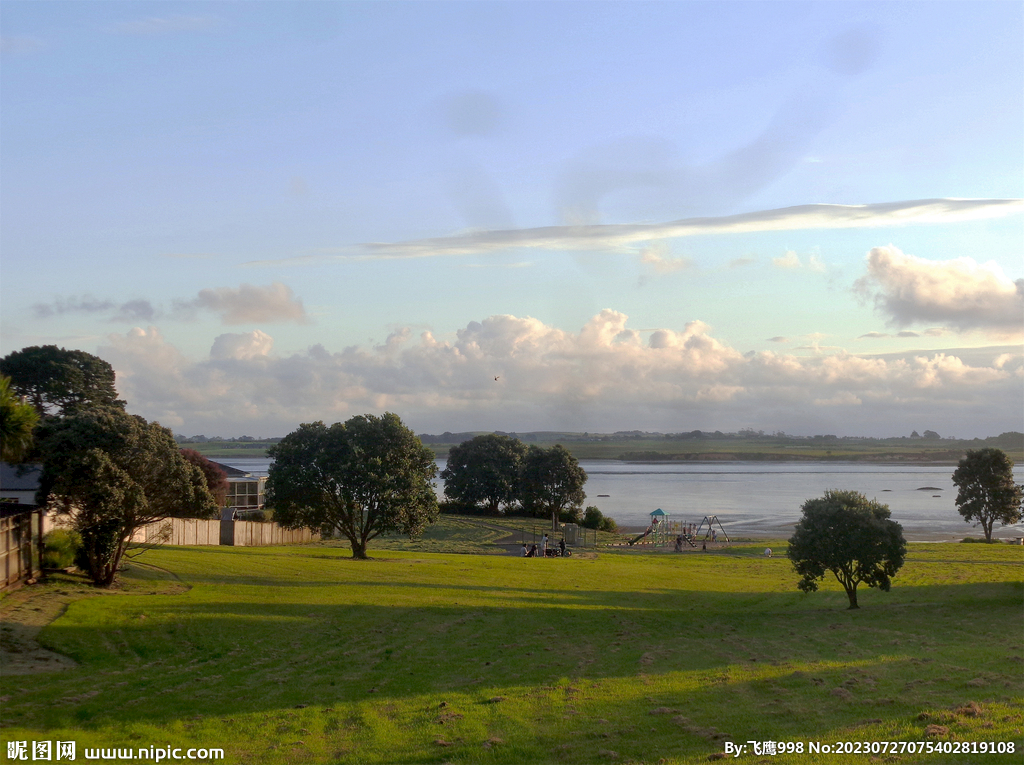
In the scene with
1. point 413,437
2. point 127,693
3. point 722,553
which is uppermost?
point 413,437

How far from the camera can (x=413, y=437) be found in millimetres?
45406

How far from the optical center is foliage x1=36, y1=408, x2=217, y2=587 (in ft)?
79.1

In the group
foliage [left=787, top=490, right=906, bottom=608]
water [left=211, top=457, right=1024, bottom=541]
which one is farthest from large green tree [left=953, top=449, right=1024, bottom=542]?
foliage [left=787, top=490, right=906, bottom=608]

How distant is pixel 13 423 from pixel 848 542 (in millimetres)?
26687

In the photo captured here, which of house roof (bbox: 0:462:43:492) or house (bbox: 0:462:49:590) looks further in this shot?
house roof (bbox: 0:462:43:492)

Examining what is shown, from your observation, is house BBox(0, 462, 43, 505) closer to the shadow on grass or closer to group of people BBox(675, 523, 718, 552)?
the shadow on grass

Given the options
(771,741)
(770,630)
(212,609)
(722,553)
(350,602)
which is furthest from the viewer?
(722,553)

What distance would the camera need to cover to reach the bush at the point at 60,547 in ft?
80.1

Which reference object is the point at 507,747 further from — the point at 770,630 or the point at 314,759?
the point at 770,630

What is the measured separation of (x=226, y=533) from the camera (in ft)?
161

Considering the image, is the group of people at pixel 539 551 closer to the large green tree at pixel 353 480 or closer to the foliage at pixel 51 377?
the large green tree at pixel 353 480

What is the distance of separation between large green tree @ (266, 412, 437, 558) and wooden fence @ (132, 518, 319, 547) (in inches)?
177

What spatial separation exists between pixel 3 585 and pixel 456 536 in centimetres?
4599

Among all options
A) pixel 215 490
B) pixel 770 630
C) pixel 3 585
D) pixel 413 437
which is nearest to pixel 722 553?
pixel 413 437
